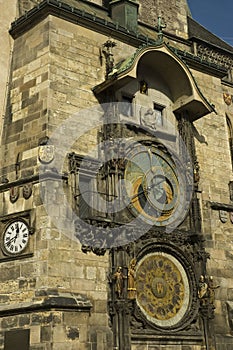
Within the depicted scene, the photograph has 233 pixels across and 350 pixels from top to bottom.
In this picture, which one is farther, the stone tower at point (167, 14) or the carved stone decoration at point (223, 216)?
the stone tower at point (167, 14)

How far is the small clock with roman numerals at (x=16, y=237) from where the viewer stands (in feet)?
32.9

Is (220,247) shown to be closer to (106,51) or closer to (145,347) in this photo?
(145,347)

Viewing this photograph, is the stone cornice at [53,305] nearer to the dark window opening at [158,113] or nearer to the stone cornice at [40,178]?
the stone cornice at [40,178]

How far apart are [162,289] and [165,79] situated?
5052 millimetres

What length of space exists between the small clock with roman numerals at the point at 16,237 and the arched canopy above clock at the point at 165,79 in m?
3.41

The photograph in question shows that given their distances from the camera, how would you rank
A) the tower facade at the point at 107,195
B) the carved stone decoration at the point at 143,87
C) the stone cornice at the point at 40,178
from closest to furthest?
the tower facade at the point at 107,195, the stone cornice at the point at 40,178, the carved stone decoration at the point at 143,87

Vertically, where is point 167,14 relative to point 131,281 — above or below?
above

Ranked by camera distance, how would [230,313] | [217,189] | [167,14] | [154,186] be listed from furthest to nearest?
[167,14], [217,189], [230,313], [154,186]

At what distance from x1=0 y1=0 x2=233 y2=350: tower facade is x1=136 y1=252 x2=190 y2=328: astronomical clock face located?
27 millimetres

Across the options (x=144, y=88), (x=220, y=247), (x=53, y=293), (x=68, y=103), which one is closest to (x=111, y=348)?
(x=53, y=293)

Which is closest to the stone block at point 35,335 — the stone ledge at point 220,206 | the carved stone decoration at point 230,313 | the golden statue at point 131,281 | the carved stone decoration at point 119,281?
the carved stone decoration at point 119,281

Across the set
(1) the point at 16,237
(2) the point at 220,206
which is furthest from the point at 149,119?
(1) the point at 16,237

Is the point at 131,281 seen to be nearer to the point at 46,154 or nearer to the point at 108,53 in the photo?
the point at 46,154

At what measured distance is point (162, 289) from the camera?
1089 centimetres
